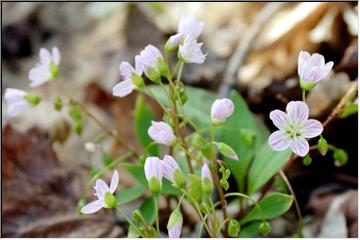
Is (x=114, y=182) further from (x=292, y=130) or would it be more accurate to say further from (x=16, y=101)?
(x=16, y=101)

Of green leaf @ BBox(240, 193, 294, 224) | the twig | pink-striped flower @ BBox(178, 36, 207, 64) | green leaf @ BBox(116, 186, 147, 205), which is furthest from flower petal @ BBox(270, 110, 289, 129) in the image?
the twig

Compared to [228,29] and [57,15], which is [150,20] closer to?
[228,29]

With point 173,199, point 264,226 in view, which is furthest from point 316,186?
point 264,226

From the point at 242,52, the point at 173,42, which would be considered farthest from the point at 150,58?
the point at 242,52

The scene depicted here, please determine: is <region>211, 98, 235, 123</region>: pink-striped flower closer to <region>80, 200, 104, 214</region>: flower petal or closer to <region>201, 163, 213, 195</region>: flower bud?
<region>201, 163, 213, 195</region>: flower bud

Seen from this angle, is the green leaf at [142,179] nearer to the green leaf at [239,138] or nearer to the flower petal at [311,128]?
the green leaf at [239,138]
